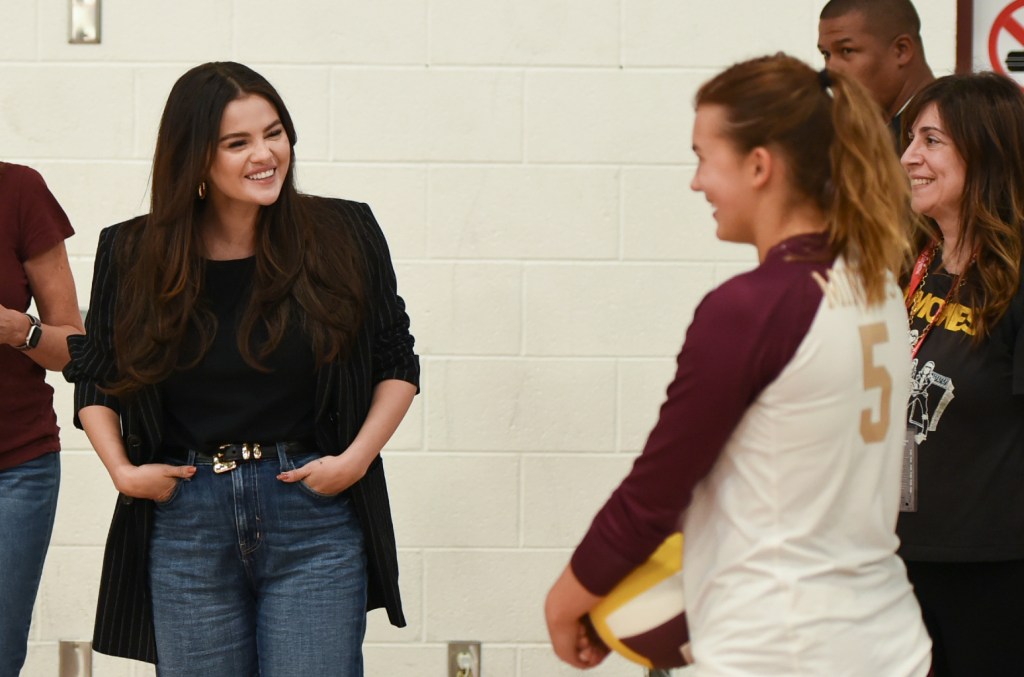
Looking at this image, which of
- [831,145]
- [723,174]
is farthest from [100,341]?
[831,145]

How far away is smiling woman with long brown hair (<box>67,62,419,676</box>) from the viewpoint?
203 centimetres

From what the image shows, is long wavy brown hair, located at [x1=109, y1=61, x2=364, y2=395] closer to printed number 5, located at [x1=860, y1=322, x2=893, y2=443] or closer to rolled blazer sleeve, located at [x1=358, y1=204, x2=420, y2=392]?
rolled blazer sleeve, located at [x1=358, y1=204, x2=420, y2=392]

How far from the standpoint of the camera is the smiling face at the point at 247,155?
6.77 ft

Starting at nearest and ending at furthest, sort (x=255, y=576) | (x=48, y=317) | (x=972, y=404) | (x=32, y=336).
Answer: (x=972, y=404), (x=255, y=576), (x=32, y=336), (x=48, y=317)

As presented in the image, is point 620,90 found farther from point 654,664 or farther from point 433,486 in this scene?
point 654,664

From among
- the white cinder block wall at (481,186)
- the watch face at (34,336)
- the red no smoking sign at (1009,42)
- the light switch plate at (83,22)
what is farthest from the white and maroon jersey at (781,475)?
the light switch plate at (83,22)

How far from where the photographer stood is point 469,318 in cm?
322

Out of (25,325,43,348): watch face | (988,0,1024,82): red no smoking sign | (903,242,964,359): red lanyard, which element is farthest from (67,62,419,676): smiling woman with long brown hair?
(988,0,1024,82): red no smoking sign

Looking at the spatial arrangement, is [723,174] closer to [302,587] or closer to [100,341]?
[302,587]

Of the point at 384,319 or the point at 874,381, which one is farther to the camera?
the point at 384,319

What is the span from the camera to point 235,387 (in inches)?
80.0

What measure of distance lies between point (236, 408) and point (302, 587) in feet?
1.03

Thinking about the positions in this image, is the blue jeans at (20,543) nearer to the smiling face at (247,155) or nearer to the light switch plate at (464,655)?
the smiling face at (247,155)

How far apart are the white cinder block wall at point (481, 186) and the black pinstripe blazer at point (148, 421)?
106cm
